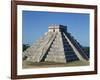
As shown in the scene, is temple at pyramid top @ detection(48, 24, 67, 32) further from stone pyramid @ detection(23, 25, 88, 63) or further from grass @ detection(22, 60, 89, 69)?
grass @ detection(22, 60, 89, 69)

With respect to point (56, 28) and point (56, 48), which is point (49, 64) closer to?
point (56, 48)

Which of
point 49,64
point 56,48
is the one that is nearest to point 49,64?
point 49,64

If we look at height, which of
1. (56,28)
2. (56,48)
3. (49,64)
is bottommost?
(49,64)

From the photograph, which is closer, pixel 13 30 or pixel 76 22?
pixel 13 30

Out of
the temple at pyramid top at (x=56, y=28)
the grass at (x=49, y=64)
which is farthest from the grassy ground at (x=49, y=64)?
the temple at pyramid top at (x=56, y=28)

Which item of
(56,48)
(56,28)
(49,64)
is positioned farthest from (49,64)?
(56,28)

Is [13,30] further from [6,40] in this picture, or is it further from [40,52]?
[40,52]

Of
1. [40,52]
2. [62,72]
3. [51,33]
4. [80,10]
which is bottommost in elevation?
[62,72]

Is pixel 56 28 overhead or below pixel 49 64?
overhead

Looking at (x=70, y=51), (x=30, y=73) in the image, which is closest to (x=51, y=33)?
(x=70, y=51)
